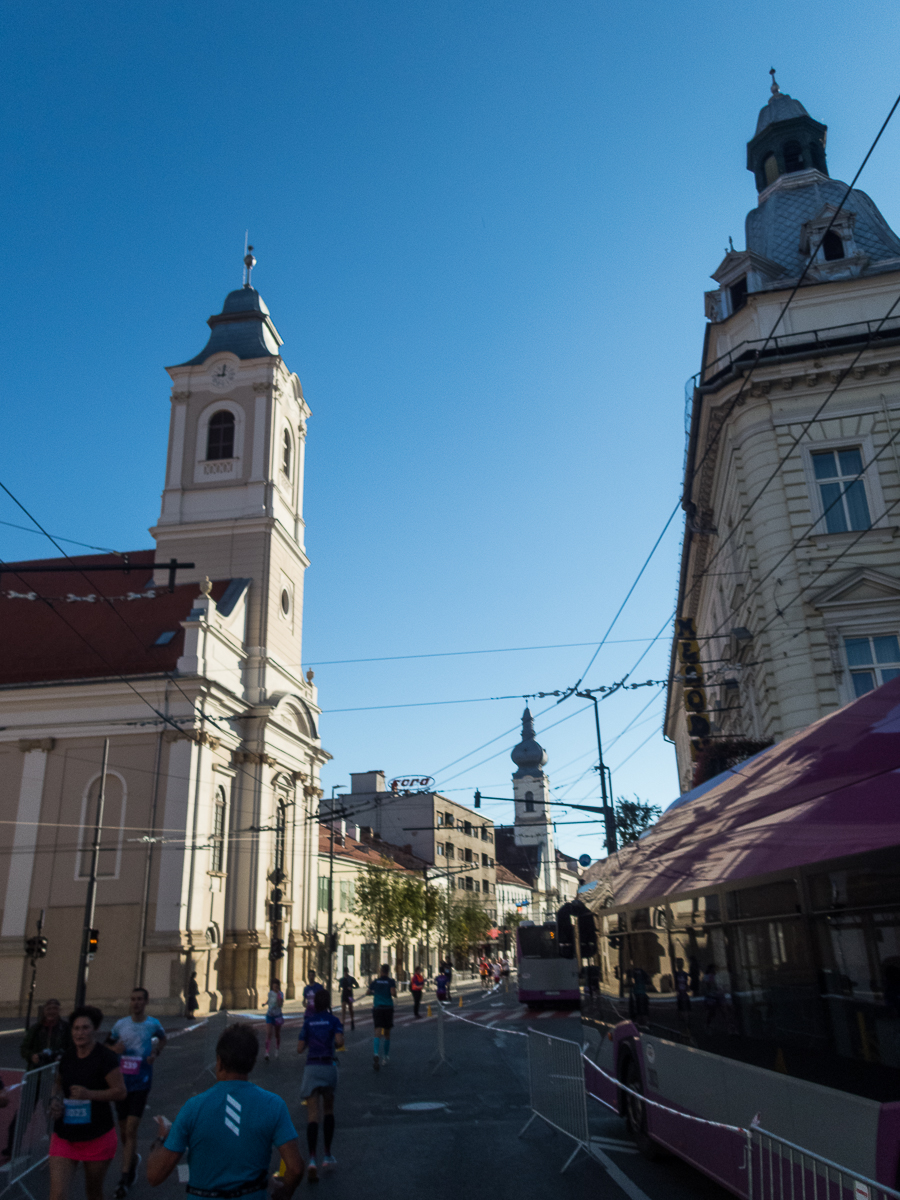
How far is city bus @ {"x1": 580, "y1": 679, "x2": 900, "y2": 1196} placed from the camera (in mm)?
5152

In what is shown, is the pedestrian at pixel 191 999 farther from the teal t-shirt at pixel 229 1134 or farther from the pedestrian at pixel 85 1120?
the teal t-shirt at pixel 229 1134

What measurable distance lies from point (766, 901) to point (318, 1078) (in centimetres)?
553

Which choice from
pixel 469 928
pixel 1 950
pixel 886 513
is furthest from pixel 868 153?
pixel 469 928

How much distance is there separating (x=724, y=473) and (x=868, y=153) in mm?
18086

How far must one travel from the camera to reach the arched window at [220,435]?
157ft

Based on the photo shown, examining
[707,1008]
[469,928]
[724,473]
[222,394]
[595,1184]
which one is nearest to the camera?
[707,1008]

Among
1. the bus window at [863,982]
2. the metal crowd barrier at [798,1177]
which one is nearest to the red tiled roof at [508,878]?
the metal crowd barrier at [798,1177]

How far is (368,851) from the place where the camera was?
69.2 metres

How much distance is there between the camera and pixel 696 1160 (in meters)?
7.73

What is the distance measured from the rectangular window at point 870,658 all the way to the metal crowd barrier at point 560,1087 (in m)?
12.1

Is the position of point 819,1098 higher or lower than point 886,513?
lower

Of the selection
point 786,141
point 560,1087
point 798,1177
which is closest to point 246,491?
point 786,141

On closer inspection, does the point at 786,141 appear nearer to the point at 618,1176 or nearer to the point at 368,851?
the point at 618,1176

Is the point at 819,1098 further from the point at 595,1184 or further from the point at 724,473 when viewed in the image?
the point at 724,473
